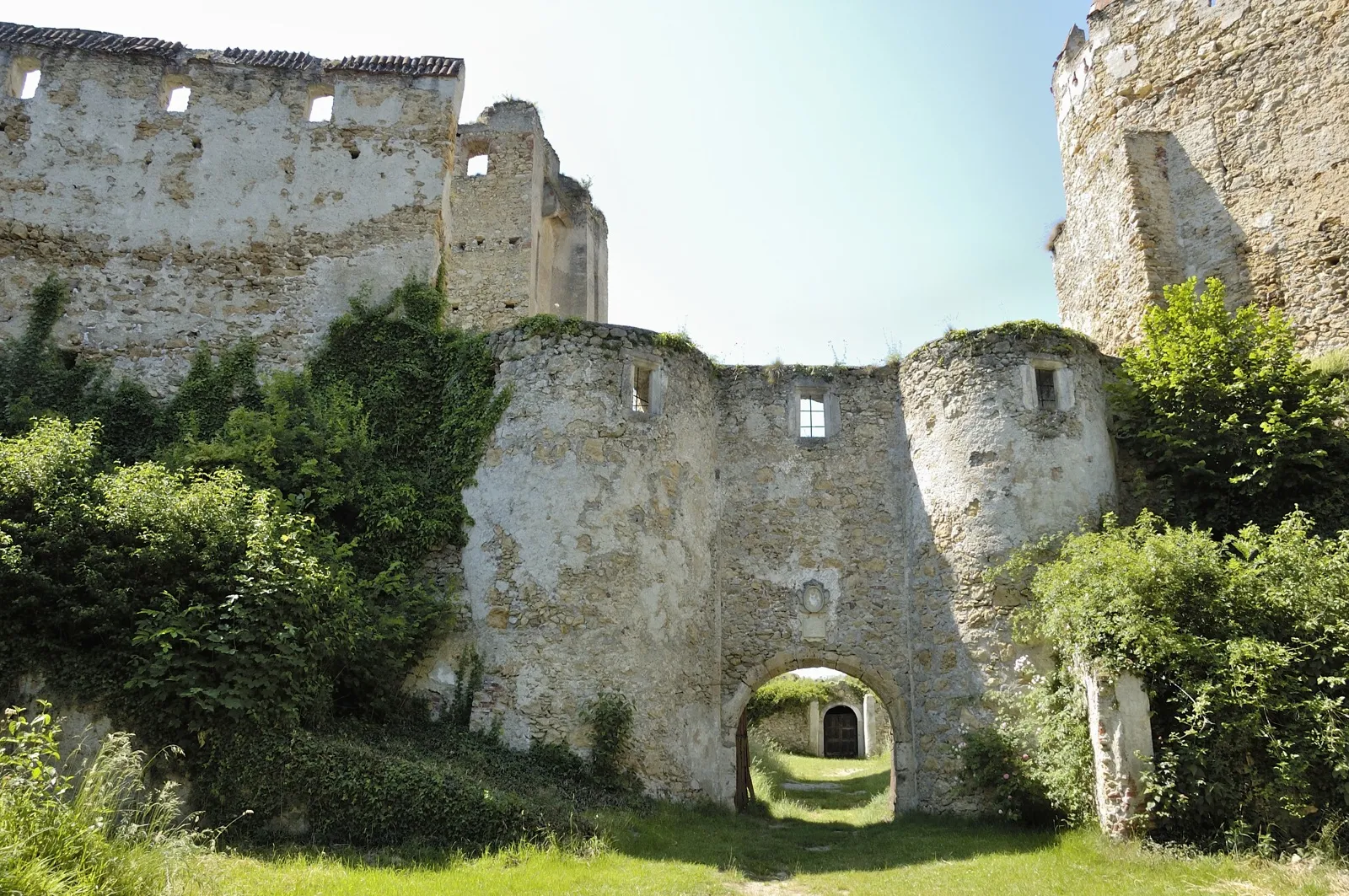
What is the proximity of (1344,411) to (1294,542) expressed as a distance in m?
3.94

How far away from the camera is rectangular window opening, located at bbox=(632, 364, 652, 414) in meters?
14.8

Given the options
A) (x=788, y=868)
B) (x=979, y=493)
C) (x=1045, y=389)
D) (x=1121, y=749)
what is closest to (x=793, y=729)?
(x=979, y=493)

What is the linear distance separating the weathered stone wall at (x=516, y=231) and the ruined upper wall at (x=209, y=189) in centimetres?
440

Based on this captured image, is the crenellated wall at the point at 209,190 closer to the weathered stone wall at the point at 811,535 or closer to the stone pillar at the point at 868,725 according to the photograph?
the weathered stone wall at the point at 811,535

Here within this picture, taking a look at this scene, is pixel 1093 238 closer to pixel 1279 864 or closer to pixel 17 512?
pixel 1279 864

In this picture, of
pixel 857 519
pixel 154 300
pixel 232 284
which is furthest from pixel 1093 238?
pixel 154 300

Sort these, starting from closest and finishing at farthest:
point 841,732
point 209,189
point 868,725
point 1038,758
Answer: point 1038,758
point 209,189
point 868,725
point 841,732

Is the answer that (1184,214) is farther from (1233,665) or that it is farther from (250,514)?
(250,514)

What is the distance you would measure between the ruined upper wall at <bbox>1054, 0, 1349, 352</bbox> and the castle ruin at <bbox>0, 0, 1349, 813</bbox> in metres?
0.05

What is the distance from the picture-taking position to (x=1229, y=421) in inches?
560

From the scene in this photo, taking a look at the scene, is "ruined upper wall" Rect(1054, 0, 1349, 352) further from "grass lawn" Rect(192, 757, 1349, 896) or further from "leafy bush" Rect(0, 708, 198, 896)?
"leafy bush" Rect(0, 708, 198, 896)

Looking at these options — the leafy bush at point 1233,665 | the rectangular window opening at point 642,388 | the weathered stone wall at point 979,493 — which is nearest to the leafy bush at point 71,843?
the rectangular window opening at point 642,388

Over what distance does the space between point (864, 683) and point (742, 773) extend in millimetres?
2455

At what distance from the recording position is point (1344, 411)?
14.3 metres
